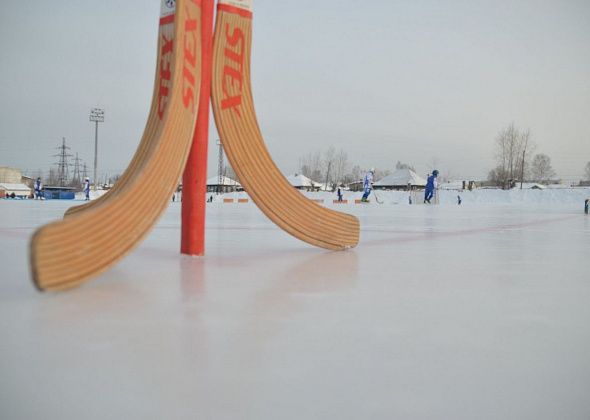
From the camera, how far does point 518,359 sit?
3.64 feet

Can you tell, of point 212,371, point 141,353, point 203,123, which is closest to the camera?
point 212,371

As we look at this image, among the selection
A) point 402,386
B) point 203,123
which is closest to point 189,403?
point 402,386

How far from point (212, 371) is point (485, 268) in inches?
78.7

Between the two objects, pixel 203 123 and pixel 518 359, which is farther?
pixel 203 123

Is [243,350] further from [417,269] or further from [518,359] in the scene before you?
[417,269]

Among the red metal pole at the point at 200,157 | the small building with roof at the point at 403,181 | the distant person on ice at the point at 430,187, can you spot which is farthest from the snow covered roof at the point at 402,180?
the red metal pole at the point at 200,157

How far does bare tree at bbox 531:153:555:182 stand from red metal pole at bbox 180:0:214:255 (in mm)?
56957

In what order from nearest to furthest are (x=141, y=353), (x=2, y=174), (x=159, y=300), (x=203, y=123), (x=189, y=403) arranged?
(x=189, y=403) < (x=141, y=353) < (x=159, y=300) < (x=203, y=123) < (x=2, y=174)

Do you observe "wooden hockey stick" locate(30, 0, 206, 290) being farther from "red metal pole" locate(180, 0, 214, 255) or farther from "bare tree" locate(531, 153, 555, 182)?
"bare tree" locate(531, 153, 555, 182)

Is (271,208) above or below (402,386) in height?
above

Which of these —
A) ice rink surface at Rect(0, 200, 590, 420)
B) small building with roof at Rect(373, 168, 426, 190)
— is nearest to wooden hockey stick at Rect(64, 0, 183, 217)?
ice rink surface at Rect(0, 200, 590, 420)

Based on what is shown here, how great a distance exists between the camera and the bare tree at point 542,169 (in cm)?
5288

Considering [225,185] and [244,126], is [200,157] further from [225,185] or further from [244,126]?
[225,185]

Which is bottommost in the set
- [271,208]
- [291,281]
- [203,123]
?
[291,281]
